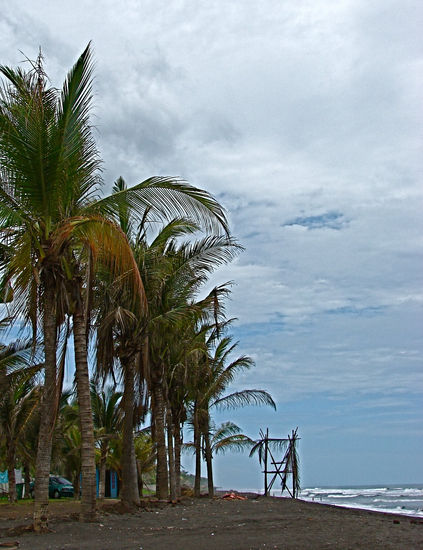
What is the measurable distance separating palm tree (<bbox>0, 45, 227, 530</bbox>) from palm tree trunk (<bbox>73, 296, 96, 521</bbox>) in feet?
0.06

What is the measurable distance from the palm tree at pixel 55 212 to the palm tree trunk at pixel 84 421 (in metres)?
0.02

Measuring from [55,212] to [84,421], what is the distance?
3.71 m

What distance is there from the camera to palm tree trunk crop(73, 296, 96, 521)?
11.2 meters

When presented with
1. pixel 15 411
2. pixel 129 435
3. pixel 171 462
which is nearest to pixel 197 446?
pixel 171 462

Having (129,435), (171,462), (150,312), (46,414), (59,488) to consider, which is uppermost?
(150,312)

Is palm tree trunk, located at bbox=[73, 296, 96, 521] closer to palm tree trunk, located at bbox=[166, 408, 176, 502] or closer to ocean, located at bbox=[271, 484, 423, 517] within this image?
palm tree trunk, located at bbox=[166, 408, 176, 502]

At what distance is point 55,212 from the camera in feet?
35.4

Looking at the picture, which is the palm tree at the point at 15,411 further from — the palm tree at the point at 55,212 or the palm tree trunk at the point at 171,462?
the palm tree at the point at 55,212

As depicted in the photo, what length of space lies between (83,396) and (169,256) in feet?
24.3

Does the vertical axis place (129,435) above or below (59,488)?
above

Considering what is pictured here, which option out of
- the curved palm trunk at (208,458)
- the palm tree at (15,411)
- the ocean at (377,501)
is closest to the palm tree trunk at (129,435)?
the palm tree at (15,411)

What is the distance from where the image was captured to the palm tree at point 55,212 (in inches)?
399

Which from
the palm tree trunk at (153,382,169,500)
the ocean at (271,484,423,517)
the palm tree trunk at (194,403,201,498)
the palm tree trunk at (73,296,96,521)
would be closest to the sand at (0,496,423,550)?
the palm tree trunk at (73,296,96,521)

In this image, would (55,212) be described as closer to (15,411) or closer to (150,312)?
(150,312)
